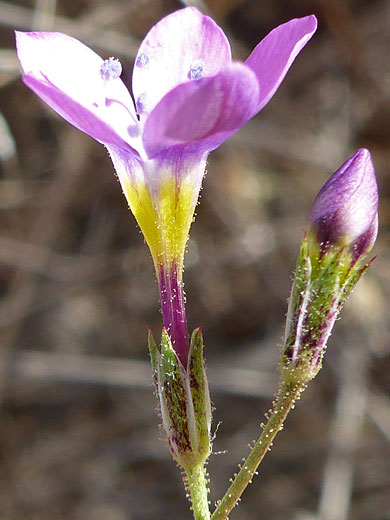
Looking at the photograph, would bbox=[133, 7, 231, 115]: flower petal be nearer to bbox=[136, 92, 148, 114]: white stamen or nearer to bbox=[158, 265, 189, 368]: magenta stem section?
bbox=[136, 92, 148, 114]: white stamen

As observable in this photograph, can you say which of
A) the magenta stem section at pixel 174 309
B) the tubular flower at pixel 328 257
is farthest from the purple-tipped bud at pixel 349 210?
the magenta stem section at pixel 174 309

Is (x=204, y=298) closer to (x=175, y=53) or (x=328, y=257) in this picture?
(x=175, y=53)

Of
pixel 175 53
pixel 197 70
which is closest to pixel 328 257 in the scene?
pixel 197 70

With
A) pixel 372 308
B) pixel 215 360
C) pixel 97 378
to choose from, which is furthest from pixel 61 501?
pixel 372 308

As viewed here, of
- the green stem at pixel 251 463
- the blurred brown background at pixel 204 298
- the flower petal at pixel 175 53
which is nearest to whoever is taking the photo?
the green stem at pixel 251 463

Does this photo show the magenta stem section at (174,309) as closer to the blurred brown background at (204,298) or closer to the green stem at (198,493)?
the green stem at (198,493)

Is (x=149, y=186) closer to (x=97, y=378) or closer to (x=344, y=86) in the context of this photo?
(x=97, y=378)

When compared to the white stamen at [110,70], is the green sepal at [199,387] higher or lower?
lower
